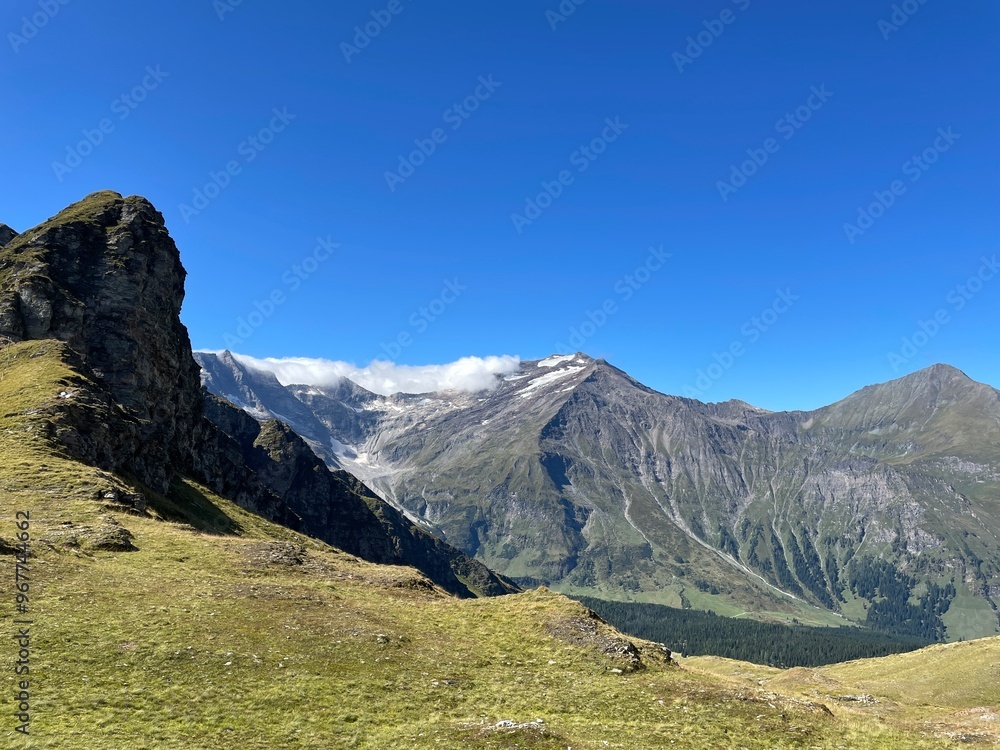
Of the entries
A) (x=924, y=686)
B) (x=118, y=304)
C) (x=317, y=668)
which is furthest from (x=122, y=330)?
(x=924, y=686)

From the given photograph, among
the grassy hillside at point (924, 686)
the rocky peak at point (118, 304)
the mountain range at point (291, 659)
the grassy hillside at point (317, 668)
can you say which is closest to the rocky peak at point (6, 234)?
the rocky peak at point (118, 304)

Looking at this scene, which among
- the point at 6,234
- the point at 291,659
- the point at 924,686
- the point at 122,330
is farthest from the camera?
the point at 6,234

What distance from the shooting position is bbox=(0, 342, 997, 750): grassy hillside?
77.0 feet

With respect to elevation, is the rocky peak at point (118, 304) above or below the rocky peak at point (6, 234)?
below

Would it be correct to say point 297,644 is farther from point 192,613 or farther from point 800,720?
point 800,720

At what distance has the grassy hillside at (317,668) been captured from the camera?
23484mm

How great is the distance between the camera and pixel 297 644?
31.5 m

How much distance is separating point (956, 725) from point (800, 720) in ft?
58.8

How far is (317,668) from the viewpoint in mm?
29234

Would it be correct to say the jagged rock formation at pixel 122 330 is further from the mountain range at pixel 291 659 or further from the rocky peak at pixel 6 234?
the rocky peak at pixel 6 234

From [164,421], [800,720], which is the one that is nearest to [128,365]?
[164,421]

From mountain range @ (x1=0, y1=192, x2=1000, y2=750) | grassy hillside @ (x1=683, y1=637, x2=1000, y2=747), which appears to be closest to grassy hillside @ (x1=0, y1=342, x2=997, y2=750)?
mountain range @ (x1=0, y1=192, x2=1000, y2=750)

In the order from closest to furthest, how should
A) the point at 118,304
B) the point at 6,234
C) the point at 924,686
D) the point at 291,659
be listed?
the point at 291,659, the point at 924,686, the point at 118,304, the point at 6,234

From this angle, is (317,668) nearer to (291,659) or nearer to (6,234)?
(291,659)
